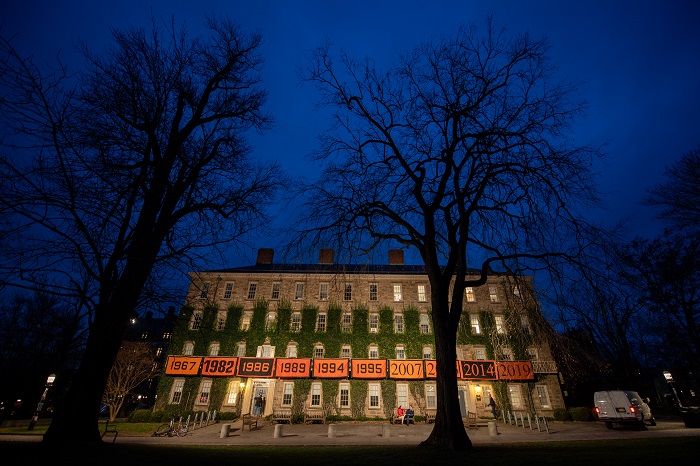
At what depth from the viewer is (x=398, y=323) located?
29.1 metres

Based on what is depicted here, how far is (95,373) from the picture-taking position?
22.9 feet

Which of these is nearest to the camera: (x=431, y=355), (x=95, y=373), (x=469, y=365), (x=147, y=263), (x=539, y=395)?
(x=147, y=263)

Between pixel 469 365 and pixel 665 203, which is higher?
pixel 665 203

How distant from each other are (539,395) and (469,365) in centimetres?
731

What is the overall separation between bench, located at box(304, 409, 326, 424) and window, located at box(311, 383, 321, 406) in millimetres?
509

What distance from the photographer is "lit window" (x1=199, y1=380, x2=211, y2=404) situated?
84.1ft

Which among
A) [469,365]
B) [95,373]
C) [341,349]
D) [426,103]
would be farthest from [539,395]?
[95,373]

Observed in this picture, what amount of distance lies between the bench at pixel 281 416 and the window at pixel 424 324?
1310 cm

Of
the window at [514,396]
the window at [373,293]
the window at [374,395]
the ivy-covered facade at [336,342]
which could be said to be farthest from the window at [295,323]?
the window at [514,396]

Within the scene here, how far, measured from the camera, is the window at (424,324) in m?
28.7

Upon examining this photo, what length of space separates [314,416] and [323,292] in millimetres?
10551

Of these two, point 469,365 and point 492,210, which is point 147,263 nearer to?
point 492,210

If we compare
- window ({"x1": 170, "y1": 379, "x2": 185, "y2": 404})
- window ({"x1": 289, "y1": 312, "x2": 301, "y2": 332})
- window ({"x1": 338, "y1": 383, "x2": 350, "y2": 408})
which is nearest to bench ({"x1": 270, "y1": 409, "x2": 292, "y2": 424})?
window ({"x1": 338, "y1": 383, "x2": 350, "y2": 408})

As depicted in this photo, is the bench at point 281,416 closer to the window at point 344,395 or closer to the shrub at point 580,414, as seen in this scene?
the window at point 344,395
